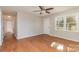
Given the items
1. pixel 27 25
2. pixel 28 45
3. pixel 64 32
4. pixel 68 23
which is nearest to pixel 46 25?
pixel 64 32

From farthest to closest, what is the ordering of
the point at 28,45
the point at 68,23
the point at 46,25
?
the point at 46,25, the point at 68,23, the point at 28,45

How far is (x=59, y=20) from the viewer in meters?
3.63

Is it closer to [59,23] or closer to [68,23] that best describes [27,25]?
[59,23]

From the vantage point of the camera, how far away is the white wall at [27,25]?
12.8 feet

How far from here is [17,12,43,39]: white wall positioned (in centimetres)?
391

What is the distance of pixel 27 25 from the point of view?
14.9 feet

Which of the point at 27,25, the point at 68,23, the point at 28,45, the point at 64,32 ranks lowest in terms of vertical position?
the point at 28,45

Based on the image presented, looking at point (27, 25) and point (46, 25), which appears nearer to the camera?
point (46, 25)

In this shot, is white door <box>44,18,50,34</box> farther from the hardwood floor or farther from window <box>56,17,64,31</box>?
window <box>56,17,64,31</box>
